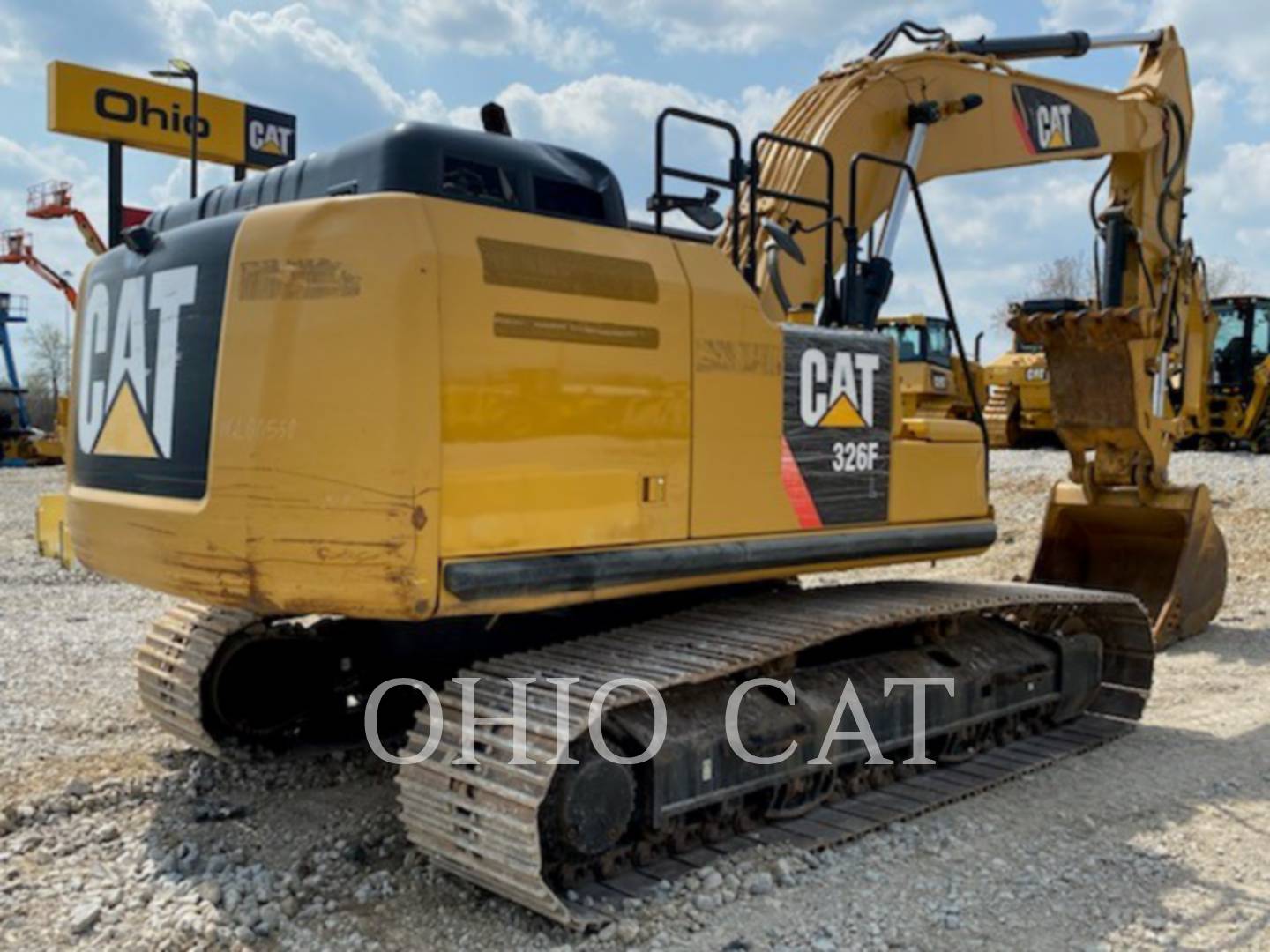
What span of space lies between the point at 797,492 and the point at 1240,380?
18.7m

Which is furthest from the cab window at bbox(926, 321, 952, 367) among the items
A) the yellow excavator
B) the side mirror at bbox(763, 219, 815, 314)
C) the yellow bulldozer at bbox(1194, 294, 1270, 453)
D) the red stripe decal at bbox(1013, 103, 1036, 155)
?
the side mirror at bbox(763, 219, 815, 314)

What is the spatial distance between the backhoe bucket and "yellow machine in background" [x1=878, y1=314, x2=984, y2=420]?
11.3 m

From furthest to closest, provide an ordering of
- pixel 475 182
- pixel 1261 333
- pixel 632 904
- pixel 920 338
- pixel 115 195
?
pixel 920 338 < pixel 1261 333 < pixel 115 195 < pixel 475 182 < pixel 632 904

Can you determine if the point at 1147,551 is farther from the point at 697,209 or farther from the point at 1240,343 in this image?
the point at 1240,343

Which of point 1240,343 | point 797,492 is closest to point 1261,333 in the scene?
point 1240,343

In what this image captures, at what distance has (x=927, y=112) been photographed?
6988 millimetres

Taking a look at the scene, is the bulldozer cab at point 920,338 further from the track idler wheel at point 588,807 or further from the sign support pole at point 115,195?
the track idler wheel at point 588,807

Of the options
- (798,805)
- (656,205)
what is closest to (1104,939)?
(798,805)

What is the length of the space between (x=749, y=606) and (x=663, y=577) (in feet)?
2.91

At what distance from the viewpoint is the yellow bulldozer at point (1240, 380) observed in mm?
20891

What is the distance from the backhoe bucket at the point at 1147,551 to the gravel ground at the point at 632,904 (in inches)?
65.6

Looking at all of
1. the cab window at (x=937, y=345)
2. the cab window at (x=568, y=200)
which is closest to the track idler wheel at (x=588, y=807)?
the cab window at (x=568, y=200)

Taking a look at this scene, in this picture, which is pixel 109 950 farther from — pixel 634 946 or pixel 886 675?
pixel 886 675

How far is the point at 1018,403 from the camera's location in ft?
79.1
